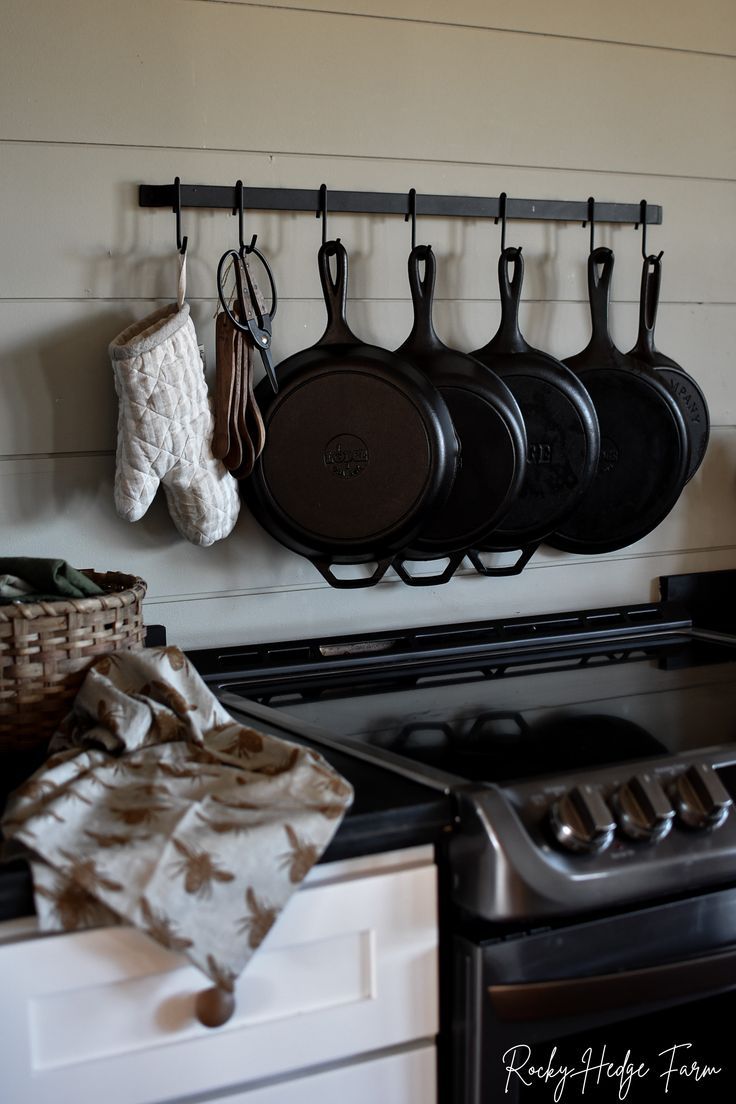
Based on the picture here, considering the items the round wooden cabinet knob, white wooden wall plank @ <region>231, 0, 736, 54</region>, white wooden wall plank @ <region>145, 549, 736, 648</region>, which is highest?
white wooden wall plank @ <region>231, 0, 736, 54</region>

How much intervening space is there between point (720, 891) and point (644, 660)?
51 cm

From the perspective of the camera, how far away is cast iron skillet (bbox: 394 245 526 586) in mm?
1482

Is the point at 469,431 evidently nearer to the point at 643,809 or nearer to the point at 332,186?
the point at 332,186

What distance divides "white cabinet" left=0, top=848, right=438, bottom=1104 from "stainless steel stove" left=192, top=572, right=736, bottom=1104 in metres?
0.05

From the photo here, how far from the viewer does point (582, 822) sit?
38.5 inches

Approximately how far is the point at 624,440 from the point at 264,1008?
0.98 m

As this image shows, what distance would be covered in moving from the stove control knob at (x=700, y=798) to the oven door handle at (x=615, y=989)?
0.44ft

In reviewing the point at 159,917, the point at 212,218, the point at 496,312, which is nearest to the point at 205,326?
the point at 212,218

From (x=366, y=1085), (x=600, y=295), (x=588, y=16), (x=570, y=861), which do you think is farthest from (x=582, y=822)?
(x=588, y=16)

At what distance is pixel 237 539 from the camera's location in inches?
58.5

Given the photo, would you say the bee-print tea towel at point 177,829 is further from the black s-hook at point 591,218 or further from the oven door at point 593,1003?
the black s-hook at point 591,218

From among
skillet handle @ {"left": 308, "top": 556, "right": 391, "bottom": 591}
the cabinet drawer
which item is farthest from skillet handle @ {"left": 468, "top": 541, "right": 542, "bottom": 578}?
the cabinet drawer

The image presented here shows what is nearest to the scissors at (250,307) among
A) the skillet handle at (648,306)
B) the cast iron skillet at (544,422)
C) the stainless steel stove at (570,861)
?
the cast iron skillet at (544,422)

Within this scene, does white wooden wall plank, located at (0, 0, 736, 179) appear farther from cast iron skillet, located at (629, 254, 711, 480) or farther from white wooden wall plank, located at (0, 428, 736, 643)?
white wooden wall plank, located at (0, 428, 736, 643)
